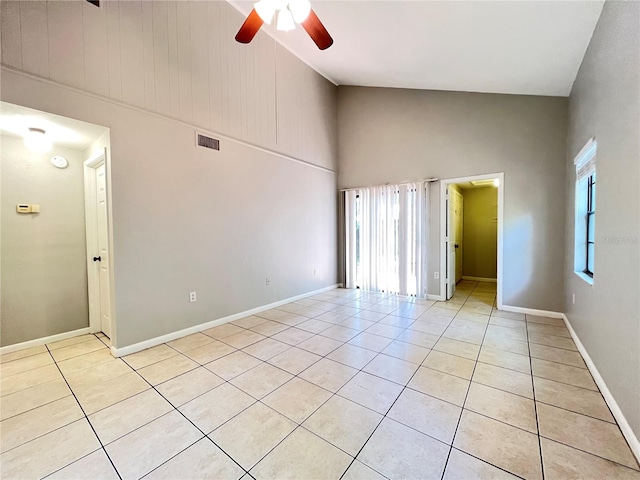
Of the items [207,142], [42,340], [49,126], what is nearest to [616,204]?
[207,142]

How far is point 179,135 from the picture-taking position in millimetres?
2988

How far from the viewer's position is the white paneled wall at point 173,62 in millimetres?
2139

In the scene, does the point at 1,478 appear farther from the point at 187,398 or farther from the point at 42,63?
the point at 42,63

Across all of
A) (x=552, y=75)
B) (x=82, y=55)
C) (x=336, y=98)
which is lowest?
(x=82, y=55)

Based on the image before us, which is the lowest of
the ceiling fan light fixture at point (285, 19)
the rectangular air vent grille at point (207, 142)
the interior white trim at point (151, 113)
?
the rectangular air vent grille at point (207, 142)

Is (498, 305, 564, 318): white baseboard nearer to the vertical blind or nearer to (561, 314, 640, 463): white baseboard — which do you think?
(561, 314, 640, 463): white baseboard

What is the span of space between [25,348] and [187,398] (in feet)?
7.67

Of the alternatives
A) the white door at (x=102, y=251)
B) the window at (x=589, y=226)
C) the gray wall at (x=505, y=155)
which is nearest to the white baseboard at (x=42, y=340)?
the white door at (x=102, y=251)

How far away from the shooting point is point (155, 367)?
235cm

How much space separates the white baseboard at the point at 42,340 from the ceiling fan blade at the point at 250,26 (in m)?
3.72

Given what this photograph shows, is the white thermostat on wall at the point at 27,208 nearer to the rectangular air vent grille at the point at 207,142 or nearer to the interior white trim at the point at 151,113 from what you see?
the interior white trim at the point at 151,113

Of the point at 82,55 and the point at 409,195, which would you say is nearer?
the point at 82,55

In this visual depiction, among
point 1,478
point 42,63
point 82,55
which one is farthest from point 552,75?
point 1,478

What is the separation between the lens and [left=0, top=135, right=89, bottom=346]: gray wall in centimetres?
266
